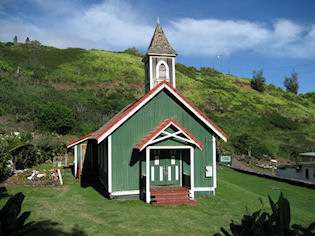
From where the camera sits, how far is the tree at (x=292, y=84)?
342 ft

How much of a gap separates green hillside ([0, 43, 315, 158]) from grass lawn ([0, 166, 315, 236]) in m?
18.3

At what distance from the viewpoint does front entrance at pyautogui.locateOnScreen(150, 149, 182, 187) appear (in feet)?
43.0

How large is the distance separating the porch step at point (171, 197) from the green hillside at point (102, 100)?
70.3ft

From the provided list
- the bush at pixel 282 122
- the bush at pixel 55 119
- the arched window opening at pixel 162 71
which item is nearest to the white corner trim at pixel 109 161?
the arched window opening at pixel 162 71

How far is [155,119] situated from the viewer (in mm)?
13234

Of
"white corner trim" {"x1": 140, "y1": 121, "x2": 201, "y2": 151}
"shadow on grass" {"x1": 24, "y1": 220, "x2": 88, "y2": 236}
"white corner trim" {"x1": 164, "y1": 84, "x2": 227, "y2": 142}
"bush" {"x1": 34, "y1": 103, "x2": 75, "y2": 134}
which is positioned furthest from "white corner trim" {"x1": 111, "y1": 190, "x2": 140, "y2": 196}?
"bush" {"x1": 34, "y1": 103, "x2": 75, "y2": 134}

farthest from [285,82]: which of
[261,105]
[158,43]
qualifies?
[158,43]

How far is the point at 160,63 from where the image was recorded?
49.3 feet

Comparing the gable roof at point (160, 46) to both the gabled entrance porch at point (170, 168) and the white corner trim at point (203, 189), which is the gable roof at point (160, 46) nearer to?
the gabled entrance porch at point (170, 168)

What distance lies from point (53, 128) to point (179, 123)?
76.6ft

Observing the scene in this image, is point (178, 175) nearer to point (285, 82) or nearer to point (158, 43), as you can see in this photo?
point (158, 43)

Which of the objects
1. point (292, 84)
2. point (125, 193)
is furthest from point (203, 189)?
point (292, 84)

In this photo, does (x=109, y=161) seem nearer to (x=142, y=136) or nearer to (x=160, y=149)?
(x=142, y=136)

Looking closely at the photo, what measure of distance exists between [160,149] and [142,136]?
3.74ft
